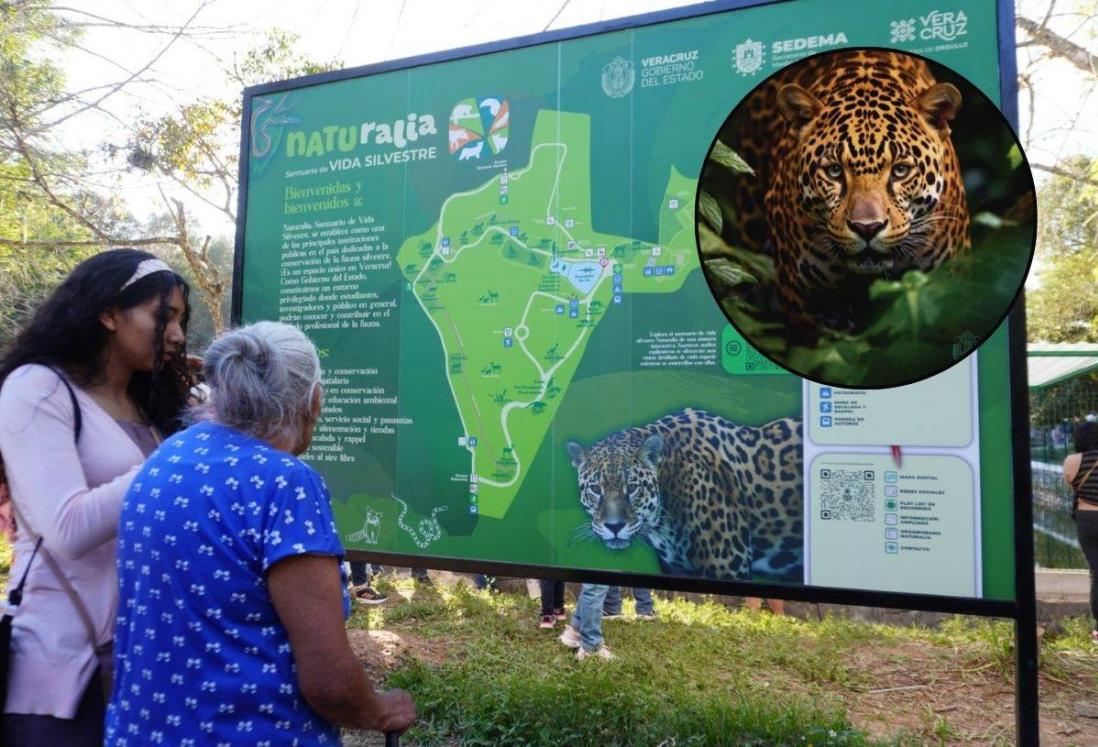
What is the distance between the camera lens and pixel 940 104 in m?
1.63

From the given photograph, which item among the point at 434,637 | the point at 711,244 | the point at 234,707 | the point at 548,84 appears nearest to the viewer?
the point at 234,707

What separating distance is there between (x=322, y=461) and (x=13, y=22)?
30.3ft

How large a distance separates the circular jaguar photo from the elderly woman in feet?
3.61

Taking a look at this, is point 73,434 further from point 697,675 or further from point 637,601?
point 637,601

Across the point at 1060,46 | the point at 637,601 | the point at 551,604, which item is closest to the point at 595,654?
the point at 551,604

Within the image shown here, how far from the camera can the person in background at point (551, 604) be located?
560cm

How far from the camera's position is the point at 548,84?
11.0ft

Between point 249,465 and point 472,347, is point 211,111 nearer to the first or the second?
point 472,347

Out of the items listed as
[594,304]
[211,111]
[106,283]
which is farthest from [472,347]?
[211,111]

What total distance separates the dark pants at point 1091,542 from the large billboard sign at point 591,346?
12.7ft

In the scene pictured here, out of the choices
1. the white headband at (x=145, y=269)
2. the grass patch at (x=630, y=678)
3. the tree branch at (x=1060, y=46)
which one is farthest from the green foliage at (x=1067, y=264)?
the white headband at (x=145, y=269)

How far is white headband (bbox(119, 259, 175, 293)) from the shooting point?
1908 mm

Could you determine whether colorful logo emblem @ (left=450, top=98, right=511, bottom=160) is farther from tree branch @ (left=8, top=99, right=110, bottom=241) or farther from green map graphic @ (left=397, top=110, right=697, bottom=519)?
tree branch @ (left=8, top=99, right=110, bottom=241)

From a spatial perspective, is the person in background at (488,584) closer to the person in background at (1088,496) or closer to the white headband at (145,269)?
the person in background at (1088,496)
